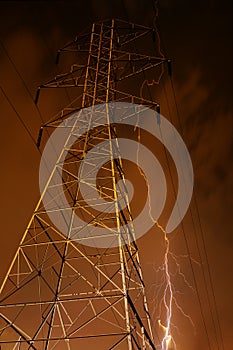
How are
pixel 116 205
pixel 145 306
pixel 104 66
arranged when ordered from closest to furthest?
pixel 116 205 < pixel 145 306 < pixel 104 66

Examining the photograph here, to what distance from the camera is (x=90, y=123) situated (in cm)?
1278

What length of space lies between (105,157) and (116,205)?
231 centimetres

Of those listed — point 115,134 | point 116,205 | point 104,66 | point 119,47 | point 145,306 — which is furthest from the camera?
point 119,47

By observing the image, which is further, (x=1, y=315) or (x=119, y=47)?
(x=119, y=47)

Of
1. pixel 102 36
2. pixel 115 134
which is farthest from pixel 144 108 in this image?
pixel 102 36

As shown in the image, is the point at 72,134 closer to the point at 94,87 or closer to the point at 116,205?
the point at 94,87

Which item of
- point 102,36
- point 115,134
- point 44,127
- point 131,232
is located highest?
point 102,36

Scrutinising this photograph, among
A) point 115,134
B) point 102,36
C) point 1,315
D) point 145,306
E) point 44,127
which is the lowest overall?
point 145,306

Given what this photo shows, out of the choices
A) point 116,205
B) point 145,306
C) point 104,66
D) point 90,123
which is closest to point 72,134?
point 90,123

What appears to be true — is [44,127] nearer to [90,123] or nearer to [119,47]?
[90,123]

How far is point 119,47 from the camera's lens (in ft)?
Result: 55.7

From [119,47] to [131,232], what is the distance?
26.6 feet

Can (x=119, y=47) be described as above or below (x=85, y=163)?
above

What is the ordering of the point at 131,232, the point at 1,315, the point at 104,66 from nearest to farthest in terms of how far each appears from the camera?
1. the point at 1,315
2. the point at 131,232
3. the point at 104,66
